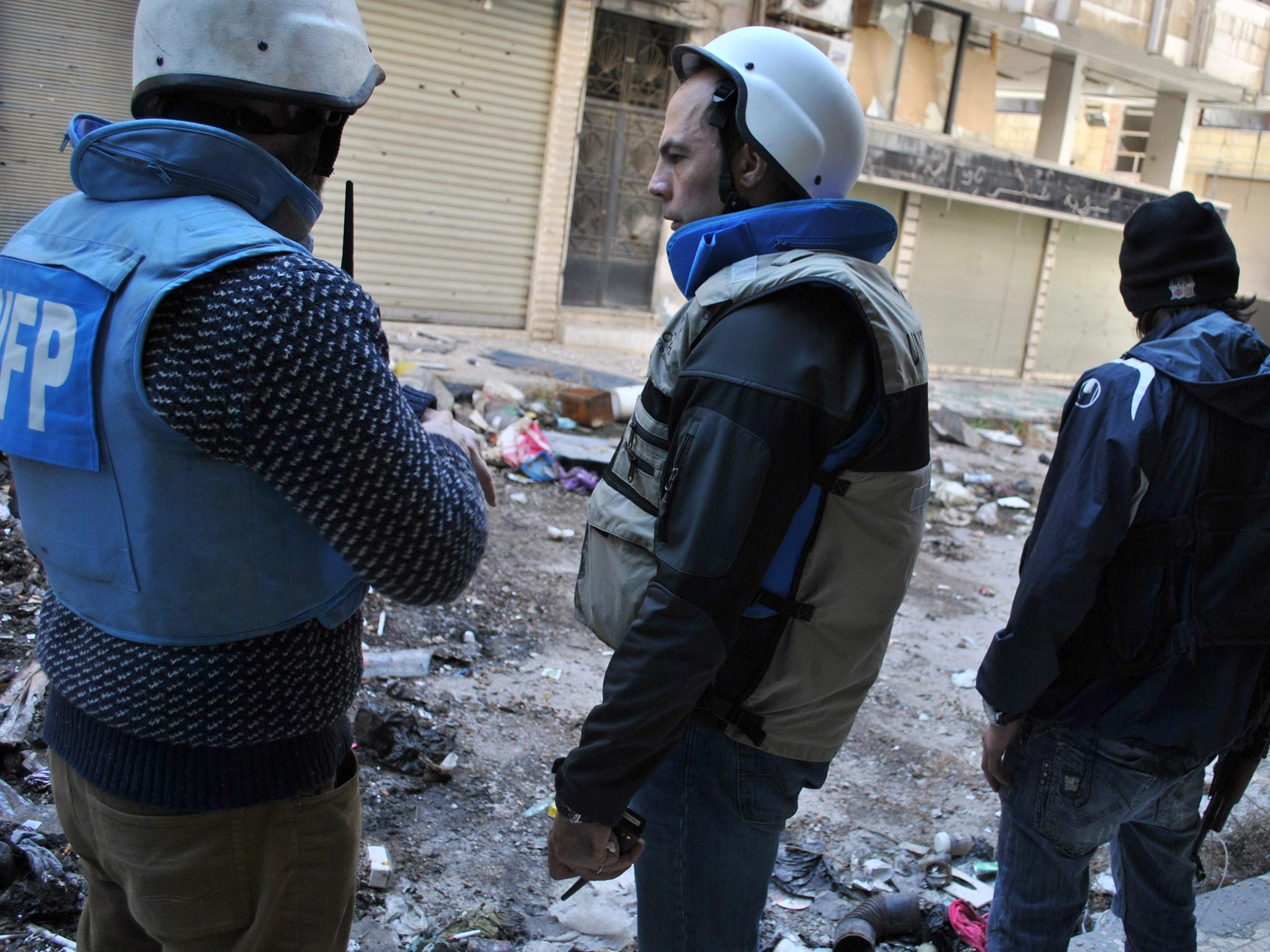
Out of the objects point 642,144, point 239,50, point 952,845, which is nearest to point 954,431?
point 642,144

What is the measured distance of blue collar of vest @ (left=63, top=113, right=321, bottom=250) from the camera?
1278 mm

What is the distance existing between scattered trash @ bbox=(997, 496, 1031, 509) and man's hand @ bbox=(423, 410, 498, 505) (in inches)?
323

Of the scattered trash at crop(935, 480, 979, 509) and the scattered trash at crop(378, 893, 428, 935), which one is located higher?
the scattered trash at crop(935, 480, 979, 509)

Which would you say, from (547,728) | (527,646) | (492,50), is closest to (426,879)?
(547,728)

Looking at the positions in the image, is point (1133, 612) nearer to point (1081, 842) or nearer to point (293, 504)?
point (1081, 842)

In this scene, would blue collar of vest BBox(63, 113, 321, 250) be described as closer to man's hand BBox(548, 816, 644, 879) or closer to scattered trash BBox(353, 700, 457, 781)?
man's hand BBox(548, 816, 644, 879)

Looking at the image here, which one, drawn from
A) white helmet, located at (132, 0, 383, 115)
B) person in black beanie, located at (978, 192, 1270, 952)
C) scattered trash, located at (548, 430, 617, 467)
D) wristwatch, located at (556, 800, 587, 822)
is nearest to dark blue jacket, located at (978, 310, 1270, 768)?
person in black beanie, located at (978, 192, 1270, 952)

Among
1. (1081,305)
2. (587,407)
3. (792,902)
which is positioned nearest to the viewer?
(792,902)

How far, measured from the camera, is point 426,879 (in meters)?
3.01

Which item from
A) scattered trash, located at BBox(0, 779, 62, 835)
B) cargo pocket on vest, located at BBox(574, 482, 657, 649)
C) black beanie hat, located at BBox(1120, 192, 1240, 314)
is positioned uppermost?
black beanie hat, located at BBox(1120, 192, 1240, 314)

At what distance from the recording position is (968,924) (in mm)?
2936

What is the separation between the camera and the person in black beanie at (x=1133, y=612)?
206 cm

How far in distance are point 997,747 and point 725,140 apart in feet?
4.83

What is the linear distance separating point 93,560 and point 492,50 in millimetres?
11035
